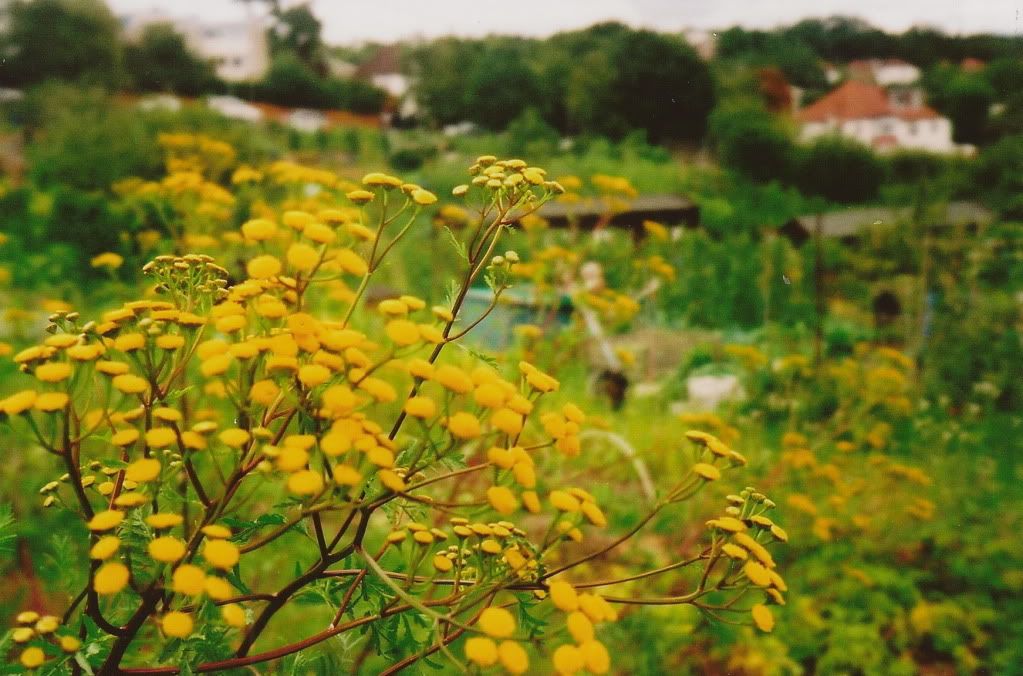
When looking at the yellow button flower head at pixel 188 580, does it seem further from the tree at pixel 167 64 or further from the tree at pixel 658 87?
the tree at pixel 167 64

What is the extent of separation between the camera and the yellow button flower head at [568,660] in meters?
0.88

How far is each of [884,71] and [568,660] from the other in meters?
7.13

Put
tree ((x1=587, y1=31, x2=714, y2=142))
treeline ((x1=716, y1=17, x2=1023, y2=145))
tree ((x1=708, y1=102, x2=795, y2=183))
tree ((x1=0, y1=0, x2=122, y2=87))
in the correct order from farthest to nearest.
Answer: tree ((x1=0, y1=0, x2=122, y2=87)) < tree ((x1=708, y1=102, x2=795, y2=183)) < tree ((x1=587, y1=31, x2=714, y2=142)) < treeline ((x1=716, y1=17, x2=1023, y2=145))

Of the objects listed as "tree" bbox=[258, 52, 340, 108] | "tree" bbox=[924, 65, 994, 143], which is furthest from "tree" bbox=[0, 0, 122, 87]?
"tree" bbox=[924, 65, 994, 143]

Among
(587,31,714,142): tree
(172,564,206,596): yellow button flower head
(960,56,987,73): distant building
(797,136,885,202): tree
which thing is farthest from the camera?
Result: (587,31,714,142): tree

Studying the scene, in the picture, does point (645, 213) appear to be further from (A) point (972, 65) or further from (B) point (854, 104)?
(A) point (972, 65)

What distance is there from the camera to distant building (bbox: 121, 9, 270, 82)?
648 centimetres

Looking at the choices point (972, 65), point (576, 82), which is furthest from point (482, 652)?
point (972, 65)

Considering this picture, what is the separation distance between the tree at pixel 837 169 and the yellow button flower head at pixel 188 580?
21.9ft

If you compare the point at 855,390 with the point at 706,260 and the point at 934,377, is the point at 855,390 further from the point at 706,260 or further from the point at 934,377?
the point at 706,260

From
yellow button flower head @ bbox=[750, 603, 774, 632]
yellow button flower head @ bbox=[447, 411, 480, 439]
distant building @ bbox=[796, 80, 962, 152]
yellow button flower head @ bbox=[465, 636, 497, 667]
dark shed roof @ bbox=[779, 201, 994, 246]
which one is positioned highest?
distant building @ bbox=[796, 80, 962, 152]

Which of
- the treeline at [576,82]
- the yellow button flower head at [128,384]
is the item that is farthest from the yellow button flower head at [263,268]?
the treeline at [576,82]

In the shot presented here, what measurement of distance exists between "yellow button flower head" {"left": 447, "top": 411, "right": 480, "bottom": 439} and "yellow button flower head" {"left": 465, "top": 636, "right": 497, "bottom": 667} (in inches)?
8.9

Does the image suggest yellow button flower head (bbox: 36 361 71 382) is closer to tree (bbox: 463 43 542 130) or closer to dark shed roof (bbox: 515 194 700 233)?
dark shed roof (bbox: 515 194 700 233)
